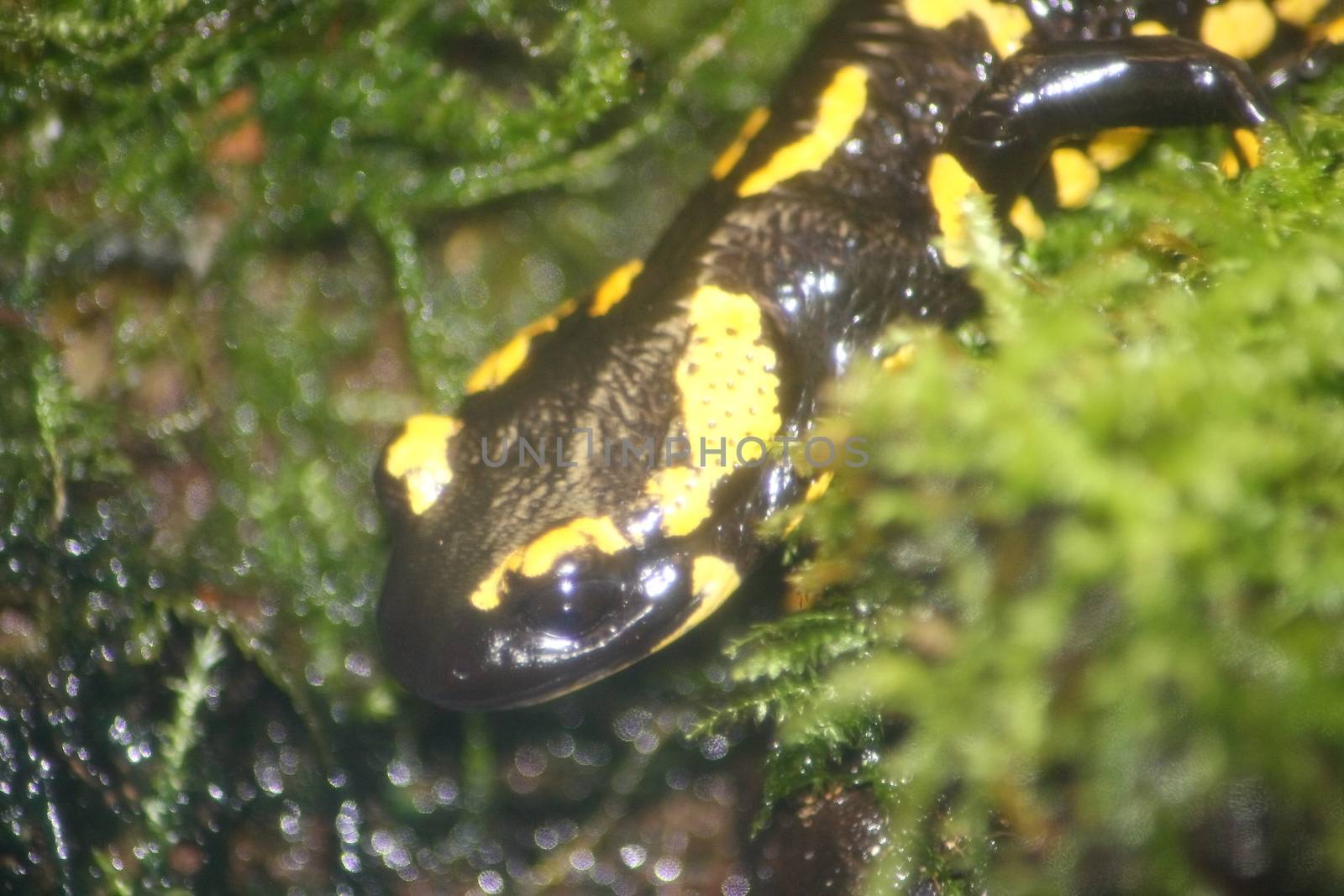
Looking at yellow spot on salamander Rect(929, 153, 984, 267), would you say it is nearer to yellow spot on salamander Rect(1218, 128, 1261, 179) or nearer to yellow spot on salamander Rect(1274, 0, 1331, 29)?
yellow spot on salamander Rect(1218, 128, 1261, 179)

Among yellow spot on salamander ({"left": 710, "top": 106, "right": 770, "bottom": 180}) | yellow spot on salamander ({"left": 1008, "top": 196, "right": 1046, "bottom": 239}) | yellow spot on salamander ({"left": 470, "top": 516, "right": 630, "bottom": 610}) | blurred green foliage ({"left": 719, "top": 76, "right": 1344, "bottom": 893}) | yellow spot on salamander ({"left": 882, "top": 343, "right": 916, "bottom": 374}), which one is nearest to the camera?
blurred green foliage ({"left": 719, "top": 76, "right": 1344, "bottom": 893})

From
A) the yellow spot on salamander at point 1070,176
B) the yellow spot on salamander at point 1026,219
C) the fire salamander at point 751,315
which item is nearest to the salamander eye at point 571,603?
the fire salamander at point 751,315

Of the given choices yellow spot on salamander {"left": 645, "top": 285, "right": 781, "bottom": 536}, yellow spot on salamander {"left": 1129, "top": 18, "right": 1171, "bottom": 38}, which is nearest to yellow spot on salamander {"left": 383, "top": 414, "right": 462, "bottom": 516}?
yellow spot on salamander {"left": 645, "top": 285, "right": 781, "bottom": 536}

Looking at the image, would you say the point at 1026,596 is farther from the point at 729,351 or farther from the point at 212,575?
the point at 212,575

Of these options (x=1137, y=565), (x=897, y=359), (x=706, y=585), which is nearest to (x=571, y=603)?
(x=706, y=585)

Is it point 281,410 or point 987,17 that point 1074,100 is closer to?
point 987,17

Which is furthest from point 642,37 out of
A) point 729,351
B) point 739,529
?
point 739,529

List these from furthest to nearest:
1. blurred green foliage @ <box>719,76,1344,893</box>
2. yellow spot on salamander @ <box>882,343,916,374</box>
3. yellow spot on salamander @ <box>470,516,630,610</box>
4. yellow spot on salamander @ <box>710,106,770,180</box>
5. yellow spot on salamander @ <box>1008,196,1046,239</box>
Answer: yellow spot on salamander @ <box>710,106,770,180</box>, yellow spot on salamander @ <box>1008,196,1046,239</box>, yellow spot on salamander @ <box>882,343,916,374</box>, yellow spot on salamander @ <box>470,516,630,610</box>, blurred green foliage @ <box>719,76,1344,893</box>

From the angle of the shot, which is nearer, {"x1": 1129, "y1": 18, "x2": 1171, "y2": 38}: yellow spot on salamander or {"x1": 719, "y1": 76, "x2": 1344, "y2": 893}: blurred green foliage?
{"x1": 719, "y1": 76, "x2": 1344, "y2": 893}: blurred green foliage
